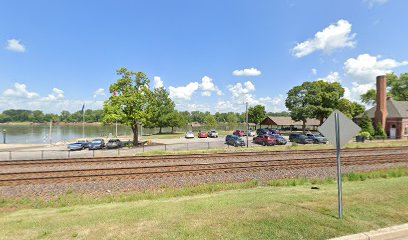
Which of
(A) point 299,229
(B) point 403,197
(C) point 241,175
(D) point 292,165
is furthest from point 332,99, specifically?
(A) point 299,229

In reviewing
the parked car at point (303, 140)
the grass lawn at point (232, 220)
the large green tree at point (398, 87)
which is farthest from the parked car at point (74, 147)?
the large green tree at point (398, 87)

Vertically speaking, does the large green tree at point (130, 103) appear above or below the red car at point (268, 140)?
above

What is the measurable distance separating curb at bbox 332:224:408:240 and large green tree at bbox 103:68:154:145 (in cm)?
3344

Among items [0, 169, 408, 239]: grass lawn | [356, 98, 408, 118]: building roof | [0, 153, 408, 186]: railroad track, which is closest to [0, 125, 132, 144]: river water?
[0, 153, 408, 186]: railroad track

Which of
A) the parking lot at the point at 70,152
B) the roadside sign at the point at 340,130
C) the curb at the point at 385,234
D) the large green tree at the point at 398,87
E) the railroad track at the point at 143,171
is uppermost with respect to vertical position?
the large green tree at the point at 398,87

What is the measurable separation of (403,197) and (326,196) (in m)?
2.31

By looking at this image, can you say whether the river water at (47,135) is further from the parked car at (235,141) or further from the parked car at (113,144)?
the parked car at (235,141)

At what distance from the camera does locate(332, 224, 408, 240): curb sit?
16.4 ft

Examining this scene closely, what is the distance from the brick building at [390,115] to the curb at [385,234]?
170 feet

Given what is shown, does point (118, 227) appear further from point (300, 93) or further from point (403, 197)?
point (300, 93)

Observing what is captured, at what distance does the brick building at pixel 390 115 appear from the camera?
1790 inches

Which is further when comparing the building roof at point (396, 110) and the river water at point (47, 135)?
the river water at point (47, 135)

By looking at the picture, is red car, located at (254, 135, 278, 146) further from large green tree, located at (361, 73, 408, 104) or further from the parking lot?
large green tree, located at (361, 73, 408, 104)

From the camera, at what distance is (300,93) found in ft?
208
